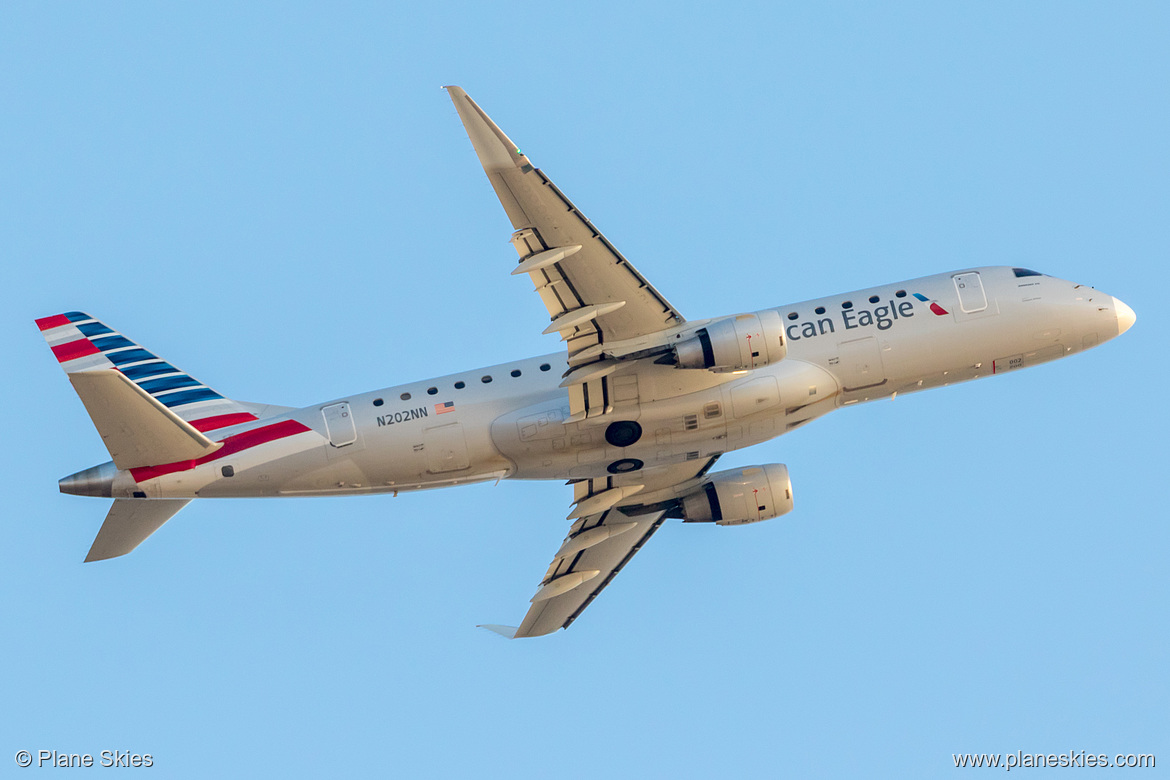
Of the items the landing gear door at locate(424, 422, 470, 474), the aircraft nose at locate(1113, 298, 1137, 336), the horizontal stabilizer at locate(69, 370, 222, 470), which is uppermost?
the horizontal stabilizer at locate(69, 370, 222, 470)

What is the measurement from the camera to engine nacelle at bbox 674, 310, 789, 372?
3528cm

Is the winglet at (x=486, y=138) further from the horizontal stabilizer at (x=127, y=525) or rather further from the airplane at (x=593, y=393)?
the horizontal stabilizer at (x=127, y=525)

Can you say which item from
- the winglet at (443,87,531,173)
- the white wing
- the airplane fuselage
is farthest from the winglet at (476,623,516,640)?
the winglet at (443,87,531,173)

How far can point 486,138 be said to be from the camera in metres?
31.6

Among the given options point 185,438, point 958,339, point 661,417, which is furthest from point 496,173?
point 958,339

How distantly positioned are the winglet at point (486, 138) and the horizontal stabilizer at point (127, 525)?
47.7ft

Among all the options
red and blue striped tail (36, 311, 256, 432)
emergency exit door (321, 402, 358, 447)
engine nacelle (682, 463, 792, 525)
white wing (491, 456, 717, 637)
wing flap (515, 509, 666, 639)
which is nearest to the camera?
emergency exit door (321, 402, 358, 447)

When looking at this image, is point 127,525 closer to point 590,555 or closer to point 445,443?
point 445,443

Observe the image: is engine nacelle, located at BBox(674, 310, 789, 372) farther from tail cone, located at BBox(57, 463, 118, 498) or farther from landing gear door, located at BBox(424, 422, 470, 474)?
tail cone, located at BBox(57, 463, 118, 498)

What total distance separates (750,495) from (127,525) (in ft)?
64.1

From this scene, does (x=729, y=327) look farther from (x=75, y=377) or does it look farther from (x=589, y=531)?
(x=75, y=377)

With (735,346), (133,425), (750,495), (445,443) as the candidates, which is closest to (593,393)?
(735,346)

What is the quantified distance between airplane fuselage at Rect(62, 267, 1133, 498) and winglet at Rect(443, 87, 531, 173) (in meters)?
7.29

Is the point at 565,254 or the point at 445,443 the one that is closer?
the point at 565,254
